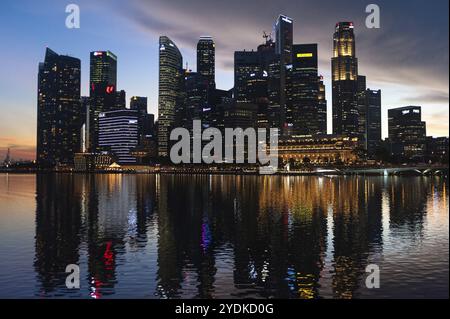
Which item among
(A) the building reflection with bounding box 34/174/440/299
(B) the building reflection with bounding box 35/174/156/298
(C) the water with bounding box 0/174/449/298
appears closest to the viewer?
(C) the water with bounding box 0/174/449/298

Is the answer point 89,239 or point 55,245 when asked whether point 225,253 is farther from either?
point 55,245

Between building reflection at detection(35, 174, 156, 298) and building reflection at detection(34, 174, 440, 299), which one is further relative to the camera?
building reflection at detection(35, 174, 156, 298)

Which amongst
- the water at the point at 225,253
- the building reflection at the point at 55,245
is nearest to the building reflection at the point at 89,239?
the building reflection at the point at 55,245

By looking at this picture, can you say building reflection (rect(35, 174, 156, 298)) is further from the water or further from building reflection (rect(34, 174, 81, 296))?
the water

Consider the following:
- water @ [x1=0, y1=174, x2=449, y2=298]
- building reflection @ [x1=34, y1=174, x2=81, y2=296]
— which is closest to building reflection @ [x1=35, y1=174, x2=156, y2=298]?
building reflection @ [x1=34, y1=174, x2=81, y2=296]

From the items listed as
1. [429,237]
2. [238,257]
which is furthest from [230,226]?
[429,237]

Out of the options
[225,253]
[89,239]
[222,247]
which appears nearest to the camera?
[225,253]

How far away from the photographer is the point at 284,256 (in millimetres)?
35469

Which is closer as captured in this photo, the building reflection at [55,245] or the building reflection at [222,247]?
the building reflection at [222,247]

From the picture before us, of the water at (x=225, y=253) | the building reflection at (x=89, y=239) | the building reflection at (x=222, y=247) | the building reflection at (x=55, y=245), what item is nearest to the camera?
the water at (x=225, y=253)

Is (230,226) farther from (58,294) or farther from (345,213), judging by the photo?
(58,294)

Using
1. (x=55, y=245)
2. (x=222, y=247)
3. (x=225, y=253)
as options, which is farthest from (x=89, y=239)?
(x=225, y=253)

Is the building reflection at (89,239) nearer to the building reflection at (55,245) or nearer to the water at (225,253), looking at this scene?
the building reflection at (55,245)
